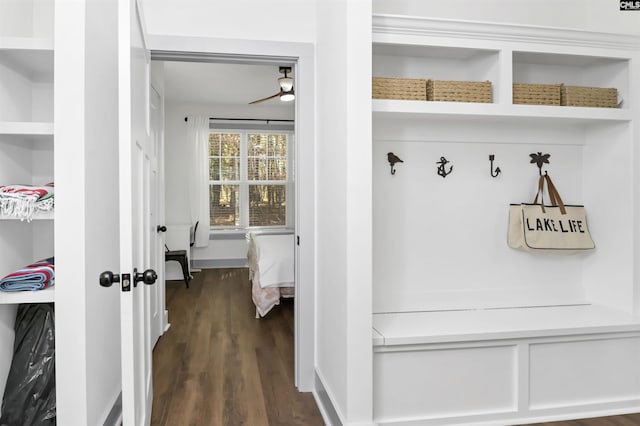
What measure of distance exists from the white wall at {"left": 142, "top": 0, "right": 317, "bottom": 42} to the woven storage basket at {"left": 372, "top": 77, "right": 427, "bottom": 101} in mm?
785

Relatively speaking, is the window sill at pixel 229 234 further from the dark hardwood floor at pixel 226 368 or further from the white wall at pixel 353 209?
the white wall at pixel 353 209

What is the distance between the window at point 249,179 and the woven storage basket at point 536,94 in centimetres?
564

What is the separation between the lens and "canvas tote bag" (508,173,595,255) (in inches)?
108

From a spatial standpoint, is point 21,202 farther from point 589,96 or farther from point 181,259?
point 181,259

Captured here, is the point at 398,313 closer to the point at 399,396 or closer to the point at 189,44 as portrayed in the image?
the point at 399,396

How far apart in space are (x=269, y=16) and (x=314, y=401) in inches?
90.5

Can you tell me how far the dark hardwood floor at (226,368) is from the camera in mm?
2623

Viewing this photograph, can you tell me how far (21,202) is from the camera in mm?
1921

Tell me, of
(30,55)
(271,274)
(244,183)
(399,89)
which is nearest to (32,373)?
(30,55)

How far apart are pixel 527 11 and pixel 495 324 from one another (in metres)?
1.94

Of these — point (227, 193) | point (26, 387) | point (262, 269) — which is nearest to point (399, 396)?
point (26, 387)

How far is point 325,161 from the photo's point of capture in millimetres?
2652

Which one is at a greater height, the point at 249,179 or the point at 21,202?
the point at 249,179

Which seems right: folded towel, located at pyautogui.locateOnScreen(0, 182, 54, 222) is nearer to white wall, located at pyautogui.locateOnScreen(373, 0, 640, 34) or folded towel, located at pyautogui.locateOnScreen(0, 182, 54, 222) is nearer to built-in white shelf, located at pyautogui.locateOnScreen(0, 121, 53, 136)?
built-in white shelf, located at pyautogui.locateOnScreen(0, 121, 53, 136)
